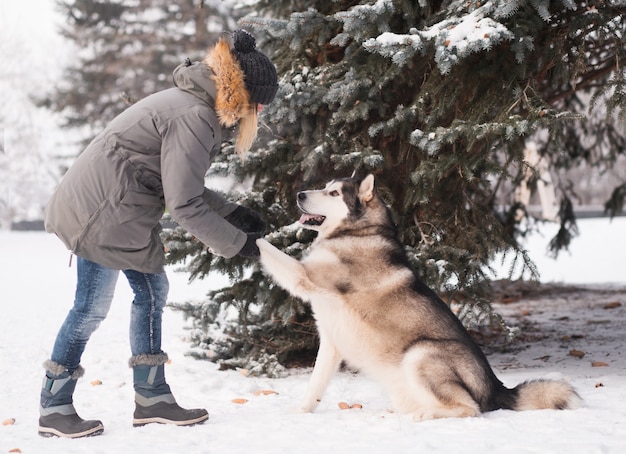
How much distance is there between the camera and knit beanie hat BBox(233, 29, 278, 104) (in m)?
3.73

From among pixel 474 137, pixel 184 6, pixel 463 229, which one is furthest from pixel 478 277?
pixel 184 6

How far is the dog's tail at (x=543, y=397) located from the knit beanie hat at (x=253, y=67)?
2303 mm

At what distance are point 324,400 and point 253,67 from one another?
2.44 m

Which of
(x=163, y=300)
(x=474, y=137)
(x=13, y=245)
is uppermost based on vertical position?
(x=474, y=137)

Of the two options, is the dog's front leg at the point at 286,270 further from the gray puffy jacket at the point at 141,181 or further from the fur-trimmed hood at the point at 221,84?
the fur-trimmed hood at the point at 221,84

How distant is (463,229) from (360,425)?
218 cm

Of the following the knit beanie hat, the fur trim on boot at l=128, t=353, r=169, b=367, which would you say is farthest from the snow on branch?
the fur trim on boot at l=128, t=353, r=169, b=367

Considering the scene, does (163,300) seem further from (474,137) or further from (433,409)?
(474,137)

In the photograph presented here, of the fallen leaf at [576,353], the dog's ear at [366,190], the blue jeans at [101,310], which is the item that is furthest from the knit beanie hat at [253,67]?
the fallen leaf at [576,353]

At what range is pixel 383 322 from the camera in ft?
13.5

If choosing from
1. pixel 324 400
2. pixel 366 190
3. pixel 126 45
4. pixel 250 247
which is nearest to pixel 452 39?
pixel 366 190

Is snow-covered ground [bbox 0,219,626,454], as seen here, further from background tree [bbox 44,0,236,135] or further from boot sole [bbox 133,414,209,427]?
background tree [bbox 44,0,236,135]

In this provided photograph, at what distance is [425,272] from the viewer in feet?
16.6

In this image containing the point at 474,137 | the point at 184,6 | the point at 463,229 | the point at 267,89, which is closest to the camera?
the point at 267,89
